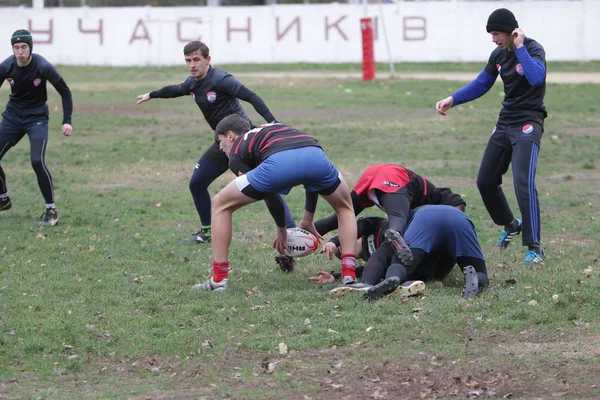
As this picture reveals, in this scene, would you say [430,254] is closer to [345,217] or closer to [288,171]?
[345,217]

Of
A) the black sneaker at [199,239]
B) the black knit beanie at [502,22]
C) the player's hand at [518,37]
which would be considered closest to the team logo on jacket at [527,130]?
the player's hand at [518,37]

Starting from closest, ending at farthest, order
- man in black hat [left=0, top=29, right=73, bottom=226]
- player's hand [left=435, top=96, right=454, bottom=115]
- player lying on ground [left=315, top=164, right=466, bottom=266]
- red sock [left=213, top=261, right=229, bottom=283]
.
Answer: player lying on ground [left=315, top=164, right=466, bottom=266] → red sock [left=213, top=261, right=229, bottom=283] → player's hand [left=435, top=96, right=454, bottom=115] → man in black hat [left=0, top=29, right=73, bottom=226]

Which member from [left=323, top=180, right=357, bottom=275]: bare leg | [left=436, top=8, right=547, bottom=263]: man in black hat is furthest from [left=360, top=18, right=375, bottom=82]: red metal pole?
[left=323, top=180, right=357, bottom=275]: bare leg

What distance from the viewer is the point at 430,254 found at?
7.79m

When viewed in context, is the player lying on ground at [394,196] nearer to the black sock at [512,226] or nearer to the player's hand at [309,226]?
the player's hand at [309,226]

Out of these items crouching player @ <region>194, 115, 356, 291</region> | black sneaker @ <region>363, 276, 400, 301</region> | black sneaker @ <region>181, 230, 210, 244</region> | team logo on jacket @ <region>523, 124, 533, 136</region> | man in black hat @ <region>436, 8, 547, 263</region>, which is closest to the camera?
black sneaker @ <region>363, 276, 400, 301</region>

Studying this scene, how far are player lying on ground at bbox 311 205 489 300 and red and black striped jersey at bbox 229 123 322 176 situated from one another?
1.05 meters

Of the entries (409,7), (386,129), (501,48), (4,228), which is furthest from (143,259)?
(409,7)

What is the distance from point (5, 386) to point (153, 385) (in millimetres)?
869

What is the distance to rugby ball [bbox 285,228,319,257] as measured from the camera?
26.6 ft

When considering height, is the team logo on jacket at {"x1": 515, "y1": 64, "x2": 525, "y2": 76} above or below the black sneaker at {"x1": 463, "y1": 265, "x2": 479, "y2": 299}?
above

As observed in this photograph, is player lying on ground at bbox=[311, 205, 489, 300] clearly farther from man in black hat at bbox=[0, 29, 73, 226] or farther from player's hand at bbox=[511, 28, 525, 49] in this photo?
man in black hat at bbox=[0, 29, 73, 226]

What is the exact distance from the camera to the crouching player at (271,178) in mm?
7383

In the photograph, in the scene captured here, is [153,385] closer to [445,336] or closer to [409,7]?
[445,336]
